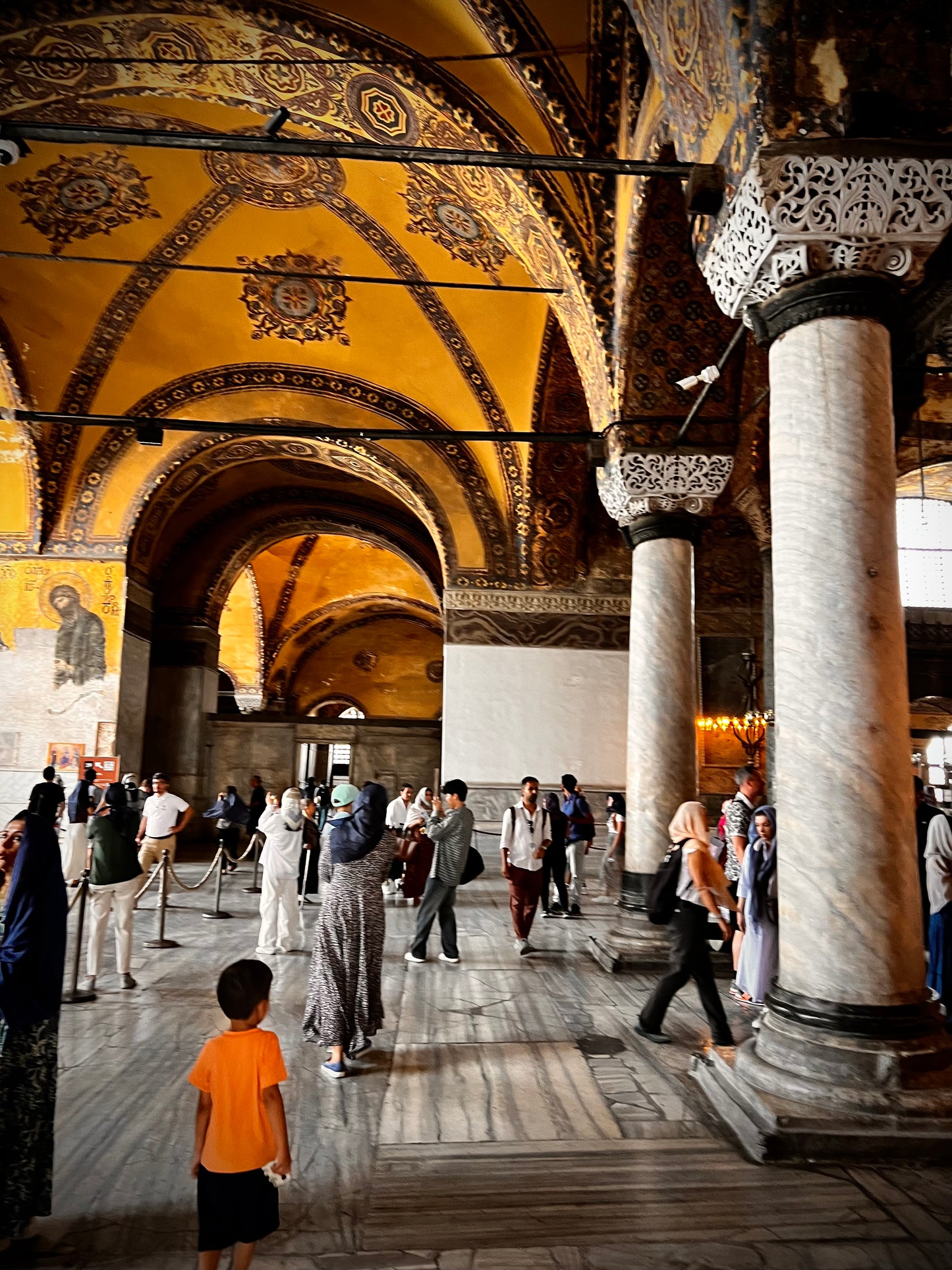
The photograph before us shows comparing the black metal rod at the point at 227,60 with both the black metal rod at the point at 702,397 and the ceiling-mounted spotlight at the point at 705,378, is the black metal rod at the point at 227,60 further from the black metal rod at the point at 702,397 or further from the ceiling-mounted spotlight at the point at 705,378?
the ceiling-mounted spotlight at the point at 705,378

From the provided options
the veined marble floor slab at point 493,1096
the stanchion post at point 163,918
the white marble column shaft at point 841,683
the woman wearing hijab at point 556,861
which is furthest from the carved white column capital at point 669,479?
the stanchion post at point 163,918

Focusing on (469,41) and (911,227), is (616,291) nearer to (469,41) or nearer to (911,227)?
(469,41)

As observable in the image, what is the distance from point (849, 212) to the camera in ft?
12.7

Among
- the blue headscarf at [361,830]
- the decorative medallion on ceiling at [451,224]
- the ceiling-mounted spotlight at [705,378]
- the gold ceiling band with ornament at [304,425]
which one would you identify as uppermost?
the decorative medallion on ceiling at [451,224]

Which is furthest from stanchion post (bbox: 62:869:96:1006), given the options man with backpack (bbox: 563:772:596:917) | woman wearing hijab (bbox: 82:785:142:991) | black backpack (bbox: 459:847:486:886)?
man with backpack (bbox: 563:772:596:917)

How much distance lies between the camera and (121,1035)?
4.68 m

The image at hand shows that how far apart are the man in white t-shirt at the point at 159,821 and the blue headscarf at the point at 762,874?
441cm

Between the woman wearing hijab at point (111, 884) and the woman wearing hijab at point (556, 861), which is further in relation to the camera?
the woman wearing hijab at point (556, 861)

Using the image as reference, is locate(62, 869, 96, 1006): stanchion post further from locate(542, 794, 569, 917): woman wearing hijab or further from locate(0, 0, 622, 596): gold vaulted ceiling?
locate(0, 0, 622, 596): gold vaulted ceiling

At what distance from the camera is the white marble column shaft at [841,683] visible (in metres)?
3.46

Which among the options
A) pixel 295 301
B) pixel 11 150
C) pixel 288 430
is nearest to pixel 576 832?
pixel 288 430

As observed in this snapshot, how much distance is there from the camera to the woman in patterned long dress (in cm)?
420

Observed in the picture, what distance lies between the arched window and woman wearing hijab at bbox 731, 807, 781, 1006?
42.4 ft

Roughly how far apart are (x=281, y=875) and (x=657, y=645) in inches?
135
